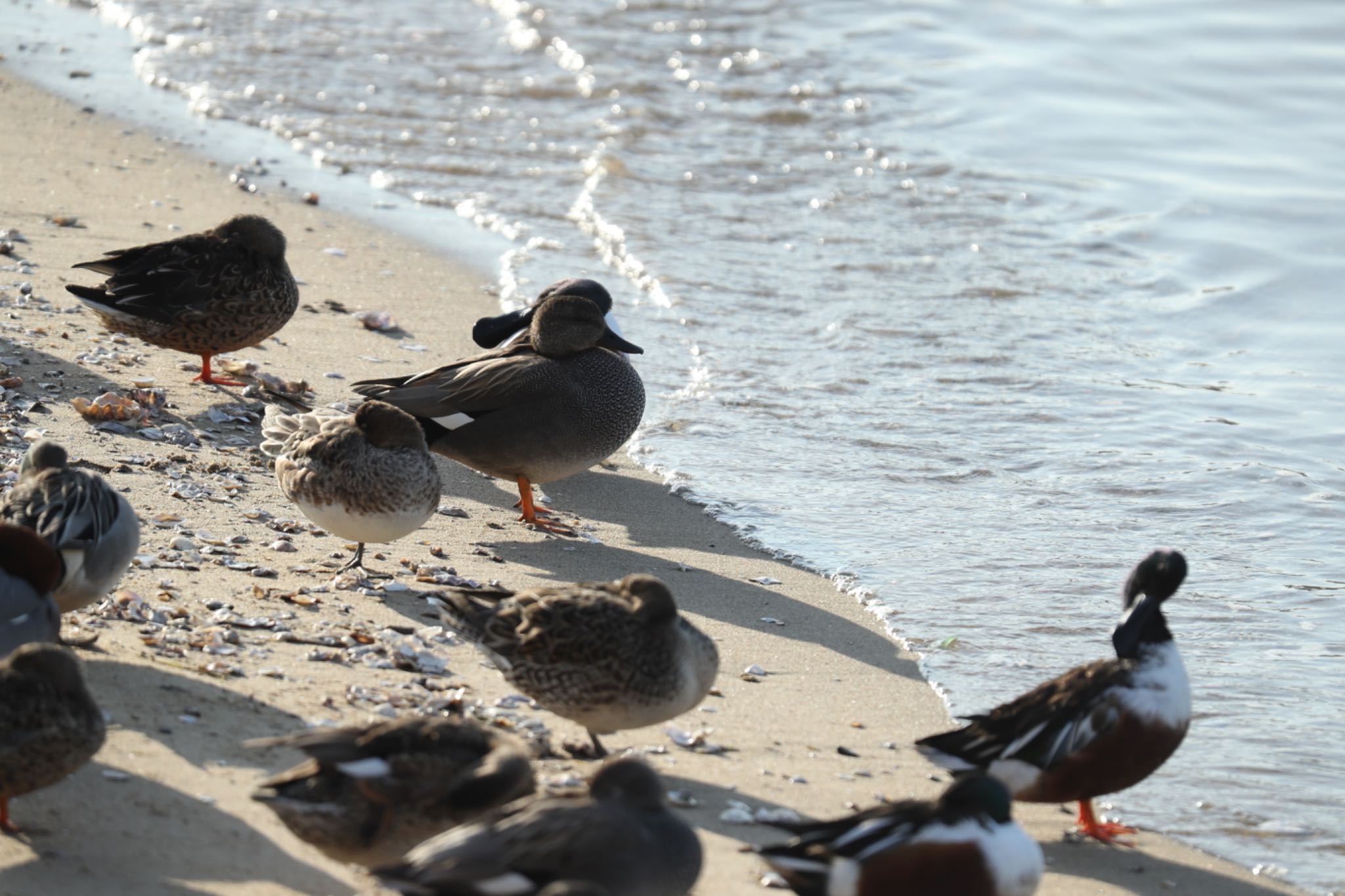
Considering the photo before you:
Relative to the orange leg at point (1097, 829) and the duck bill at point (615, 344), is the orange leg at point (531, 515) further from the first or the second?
the orange leg at point (1097, 829)

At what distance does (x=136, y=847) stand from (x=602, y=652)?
1421 mm

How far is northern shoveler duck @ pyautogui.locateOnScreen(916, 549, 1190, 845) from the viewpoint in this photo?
472 centimetres

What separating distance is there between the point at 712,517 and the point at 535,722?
2.46 meters

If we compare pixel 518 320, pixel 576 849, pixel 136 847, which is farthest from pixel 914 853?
pixel 518 320

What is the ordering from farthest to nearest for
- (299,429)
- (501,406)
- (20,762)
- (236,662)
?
(501,406) → (299,429) → (236,662) → (20,762)

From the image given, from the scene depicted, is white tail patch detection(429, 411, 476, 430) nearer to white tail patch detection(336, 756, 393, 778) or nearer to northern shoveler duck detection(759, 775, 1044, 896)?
white tail patch detection(336, 756, 393, 778)

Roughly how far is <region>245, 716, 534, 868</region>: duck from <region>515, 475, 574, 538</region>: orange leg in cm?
324

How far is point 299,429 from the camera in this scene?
6320mm

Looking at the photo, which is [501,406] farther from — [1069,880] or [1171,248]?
[1171,248]

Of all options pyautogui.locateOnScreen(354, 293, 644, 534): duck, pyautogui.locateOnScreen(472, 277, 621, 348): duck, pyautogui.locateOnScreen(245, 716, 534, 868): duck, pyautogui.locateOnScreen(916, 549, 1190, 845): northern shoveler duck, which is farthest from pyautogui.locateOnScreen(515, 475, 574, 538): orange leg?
pyautogui.locateOnScreen(245, 716, 534, 868): duck

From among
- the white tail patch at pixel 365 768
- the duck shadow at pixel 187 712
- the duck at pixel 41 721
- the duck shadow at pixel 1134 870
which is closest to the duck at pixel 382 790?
the white tail patch at pixel 365 768

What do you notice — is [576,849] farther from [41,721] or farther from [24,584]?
[24,584]

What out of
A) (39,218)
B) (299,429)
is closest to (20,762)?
(299,429)

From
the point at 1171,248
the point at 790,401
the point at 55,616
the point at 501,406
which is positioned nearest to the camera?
the point at 55,616
